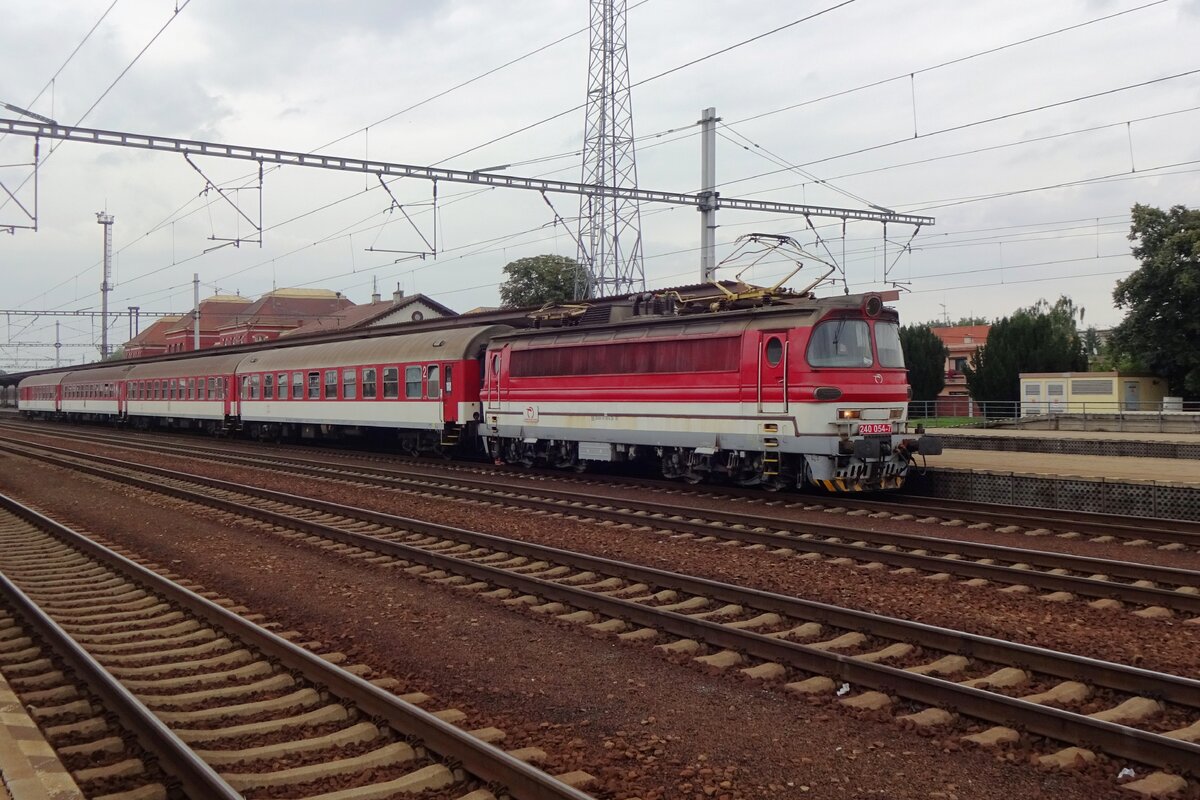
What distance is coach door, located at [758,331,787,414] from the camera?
16.2 meters

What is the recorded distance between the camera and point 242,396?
123ft

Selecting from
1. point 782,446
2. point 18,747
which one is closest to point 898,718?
point 18,747

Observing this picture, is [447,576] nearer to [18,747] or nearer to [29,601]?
[29,601]

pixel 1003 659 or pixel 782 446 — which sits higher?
pixel 782 446

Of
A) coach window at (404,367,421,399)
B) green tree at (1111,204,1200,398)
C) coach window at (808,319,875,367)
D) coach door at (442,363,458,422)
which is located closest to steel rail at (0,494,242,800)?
coach window at (808,319,875,367)

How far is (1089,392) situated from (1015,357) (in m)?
5.70

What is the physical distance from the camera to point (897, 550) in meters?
12.1

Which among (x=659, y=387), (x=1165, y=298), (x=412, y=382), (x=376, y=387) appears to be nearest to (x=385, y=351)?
(x=376, y=387)

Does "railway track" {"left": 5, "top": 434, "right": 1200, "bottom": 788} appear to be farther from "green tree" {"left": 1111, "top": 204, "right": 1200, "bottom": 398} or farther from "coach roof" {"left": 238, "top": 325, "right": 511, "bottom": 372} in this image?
"green tree" {"left": 1111, "top": 204, "right": 1200, "bottom": 398}

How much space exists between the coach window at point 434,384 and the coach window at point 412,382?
485 millimetres

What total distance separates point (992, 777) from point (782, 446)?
36.7 ft

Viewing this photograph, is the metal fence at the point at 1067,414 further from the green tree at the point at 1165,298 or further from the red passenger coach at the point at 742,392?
the red passenger coach at the point at 742,392

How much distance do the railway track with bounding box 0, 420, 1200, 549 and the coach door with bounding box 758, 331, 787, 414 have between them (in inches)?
67.2

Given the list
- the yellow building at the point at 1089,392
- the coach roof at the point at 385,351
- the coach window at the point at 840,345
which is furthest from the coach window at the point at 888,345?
the yellow building at the point at 1089,392
